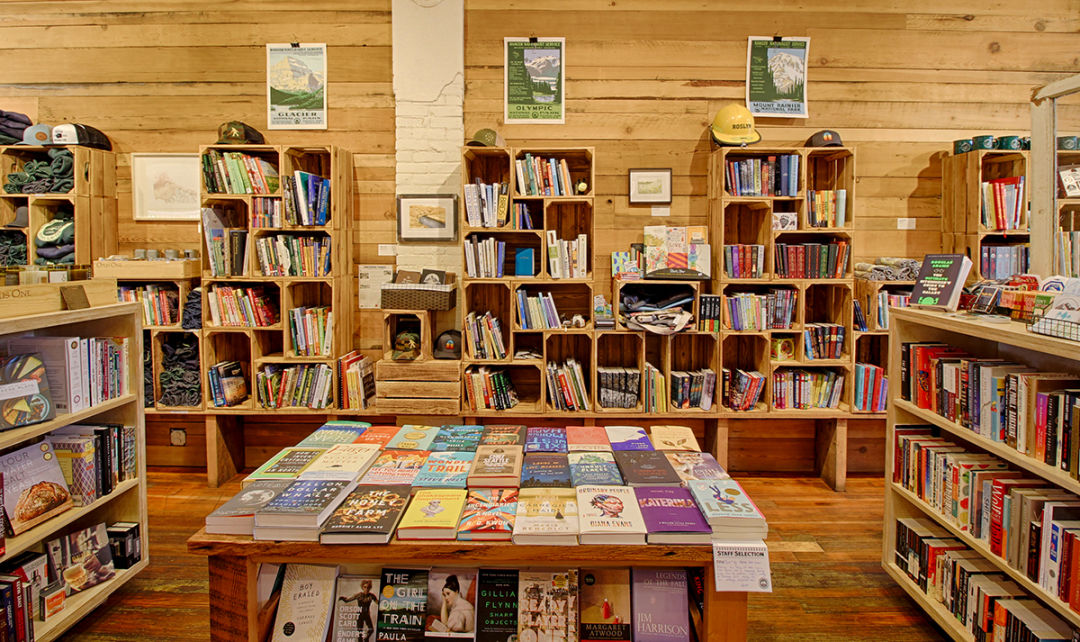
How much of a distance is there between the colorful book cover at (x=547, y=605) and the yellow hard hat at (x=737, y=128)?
3.04m

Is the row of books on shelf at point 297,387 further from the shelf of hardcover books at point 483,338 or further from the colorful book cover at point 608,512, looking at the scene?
the colorful book cover at point 608,512

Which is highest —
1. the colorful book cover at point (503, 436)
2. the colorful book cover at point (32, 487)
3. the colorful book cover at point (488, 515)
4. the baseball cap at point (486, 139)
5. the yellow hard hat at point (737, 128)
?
the yellow hard hat at point (737, 128)

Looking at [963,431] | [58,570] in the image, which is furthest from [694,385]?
[58,570]

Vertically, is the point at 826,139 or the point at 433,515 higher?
the point at 826,139

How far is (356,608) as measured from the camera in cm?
178

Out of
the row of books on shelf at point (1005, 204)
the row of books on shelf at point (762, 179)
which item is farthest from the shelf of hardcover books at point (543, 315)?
the row of books on shelf at point (1005, 204)

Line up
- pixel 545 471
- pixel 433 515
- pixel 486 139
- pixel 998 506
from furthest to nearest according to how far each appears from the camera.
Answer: pixel 486 139 < pixel 998 506 < pixel 545 471 < pixel 433 515

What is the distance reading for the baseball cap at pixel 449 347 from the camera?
4.02 metres

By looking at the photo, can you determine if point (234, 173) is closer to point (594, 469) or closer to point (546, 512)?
point (594, 469)

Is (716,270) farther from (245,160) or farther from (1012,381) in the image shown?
(245,160)

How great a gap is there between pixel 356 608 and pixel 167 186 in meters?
3.65

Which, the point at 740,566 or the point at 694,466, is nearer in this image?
the point at 740,566

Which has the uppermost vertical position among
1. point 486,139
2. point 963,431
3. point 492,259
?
point 486,139

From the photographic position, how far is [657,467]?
2057mm
